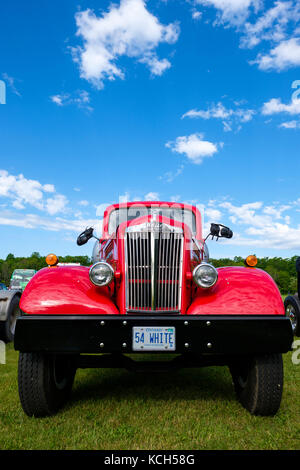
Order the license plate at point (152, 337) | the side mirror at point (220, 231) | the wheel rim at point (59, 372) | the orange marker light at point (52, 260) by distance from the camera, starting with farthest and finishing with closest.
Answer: the side mirror at point (220, 231) → the orange marker light at point (52, 260) → the wheel rim at point (59, 372) → the license plate at point (152, 337)

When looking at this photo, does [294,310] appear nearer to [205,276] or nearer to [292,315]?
[292,315]

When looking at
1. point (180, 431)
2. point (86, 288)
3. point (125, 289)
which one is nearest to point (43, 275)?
point (86, 288)

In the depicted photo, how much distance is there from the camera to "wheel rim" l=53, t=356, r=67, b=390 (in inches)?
133

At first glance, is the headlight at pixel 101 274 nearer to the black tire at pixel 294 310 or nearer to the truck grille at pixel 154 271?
the truck grille at pixel 154 271

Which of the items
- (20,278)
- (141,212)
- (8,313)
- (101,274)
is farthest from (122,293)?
(20,278)

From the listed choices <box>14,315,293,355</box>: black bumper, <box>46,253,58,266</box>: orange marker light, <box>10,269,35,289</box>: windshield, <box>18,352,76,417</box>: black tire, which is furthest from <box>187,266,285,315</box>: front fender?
<box>10,269,35,289</box>: windshield

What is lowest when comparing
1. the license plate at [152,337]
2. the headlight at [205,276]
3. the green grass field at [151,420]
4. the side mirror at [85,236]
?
the green grass field at [151,420]

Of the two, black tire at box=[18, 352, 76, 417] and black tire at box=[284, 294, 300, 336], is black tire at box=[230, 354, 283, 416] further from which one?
black tire at box=[284, 294, 300, 336]

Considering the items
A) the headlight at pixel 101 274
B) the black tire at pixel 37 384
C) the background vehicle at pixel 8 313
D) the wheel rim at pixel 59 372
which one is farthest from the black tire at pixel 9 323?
the headlight at pixel 101 274

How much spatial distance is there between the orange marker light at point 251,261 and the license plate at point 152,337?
1.29m

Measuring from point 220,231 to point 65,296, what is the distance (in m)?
2.01

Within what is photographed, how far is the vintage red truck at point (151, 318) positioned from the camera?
9.30ft

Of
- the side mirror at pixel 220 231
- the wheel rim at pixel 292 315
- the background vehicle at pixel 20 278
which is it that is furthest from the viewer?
the background vehicle at pixel 20 278

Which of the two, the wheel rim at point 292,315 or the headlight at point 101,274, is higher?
the headlight at point 101,274
